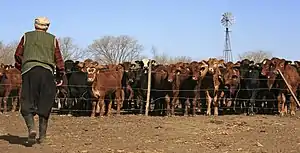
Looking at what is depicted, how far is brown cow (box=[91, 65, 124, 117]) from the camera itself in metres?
17.6

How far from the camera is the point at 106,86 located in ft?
58.9

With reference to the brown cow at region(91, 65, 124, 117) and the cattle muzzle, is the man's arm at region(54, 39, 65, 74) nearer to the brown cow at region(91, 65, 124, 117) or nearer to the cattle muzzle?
the brown cow at region(91, 65, 124, 117)

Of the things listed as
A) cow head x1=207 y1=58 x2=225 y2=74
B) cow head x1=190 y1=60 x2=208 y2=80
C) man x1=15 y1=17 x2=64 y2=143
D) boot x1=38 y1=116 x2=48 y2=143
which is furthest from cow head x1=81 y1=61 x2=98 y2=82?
man x1=15 y1=17 x2=64 y2=143

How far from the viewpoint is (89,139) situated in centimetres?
1042

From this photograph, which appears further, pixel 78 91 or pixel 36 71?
pixel 78 91

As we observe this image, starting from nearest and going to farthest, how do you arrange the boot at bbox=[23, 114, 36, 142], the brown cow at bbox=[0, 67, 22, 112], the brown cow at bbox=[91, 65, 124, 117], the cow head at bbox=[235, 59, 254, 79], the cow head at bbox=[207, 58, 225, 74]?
the boot at bbox=[23, 114, 36, 142] < the brown cow at bbox=[91, 65, 124, 117] < the cow head at bbox=[207, 58, 225, 74] < the brown cow at bbox=[0, 67, 22, 112] < the cow head at bbox=[235, 59, 254, 79]

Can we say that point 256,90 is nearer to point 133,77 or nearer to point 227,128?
point 133,77

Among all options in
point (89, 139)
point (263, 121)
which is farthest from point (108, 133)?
point (263, 121)

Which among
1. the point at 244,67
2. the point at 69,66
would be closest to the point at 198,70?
the point at 244,67

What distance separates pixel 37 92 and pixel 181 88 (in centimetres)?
995

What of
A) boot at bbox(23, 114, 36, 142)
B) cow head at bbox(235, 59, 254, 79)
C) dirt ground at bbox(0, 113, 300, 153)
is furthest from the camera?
cow head at bbox(235, 59, 254, 79)

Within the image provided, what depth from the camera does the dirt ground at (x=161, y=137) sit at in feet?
30.9

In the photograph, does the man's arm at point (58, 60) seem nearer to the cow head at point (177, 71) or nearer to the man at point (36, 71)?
the man at point (36, 71)

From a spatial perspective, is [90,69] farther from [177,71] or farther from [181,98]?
[181,98]
